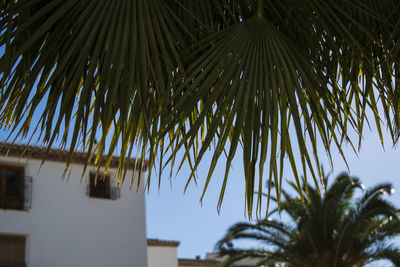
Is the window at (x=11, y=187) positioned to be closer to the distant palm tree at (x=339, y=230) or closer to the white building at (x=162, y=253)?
the distant palm tree at (x=339, y=230)

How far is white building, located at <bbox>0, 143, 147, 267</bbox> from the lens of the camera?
19656mm

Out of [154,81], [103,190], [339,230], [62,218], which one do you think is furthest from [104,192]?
[154,81]

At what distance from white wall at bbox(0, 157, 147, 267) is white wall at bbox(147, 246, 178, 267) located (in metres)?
4.29

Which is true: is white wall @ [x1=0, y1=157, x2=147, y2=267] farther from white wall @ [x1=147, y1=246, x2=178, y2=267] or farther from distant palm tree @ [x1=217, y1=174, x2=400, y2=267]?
white wall @ [x1=147, y1=246, x2=178, y2=267]

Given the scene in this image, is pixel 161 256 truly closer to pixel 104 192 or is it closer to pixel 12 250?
pixel 104 192

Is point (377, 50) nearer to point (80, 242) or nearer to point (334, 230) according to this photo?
point (334, 230)

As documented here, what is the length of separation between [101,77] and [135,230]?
1940 cm

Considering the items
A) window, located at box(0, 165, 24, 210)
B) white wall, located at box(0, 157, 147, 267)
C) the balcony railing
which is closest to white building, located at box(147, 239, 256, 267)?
white wall, located at box(0, 157, 147, 267)

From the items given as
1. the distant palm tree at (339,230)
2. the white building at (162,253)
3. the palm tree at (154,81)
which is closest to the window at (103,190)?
the distant palm tree at (339,230)

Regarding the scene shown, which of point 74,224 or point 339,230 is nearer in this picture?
point 339,230

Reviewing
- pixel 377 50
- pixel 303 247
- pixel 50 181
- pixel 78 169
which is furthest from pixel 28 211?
pixel 377 50

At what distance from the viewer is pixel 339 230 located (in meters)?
18.6

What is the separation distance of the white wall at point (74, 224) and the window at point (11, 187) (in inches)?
8.3

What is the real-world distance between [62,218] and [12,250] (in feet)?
6.27
